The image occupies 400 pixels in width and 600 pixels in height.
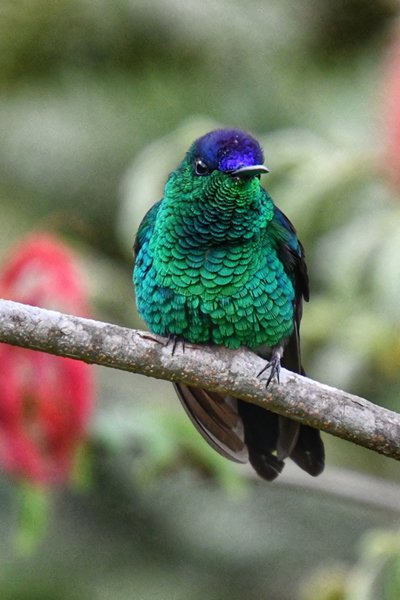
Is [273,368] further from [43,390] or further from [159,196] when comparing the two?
[159,196]

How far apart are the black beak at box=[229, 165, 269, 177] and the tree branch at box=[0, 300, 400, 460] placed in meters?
0.63

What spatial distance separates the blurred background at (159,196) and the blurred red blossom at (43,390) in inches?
4.6

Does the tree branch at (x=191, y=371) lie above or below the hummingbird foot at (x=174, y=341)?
below

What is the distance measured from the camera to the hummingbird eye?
13.3ft

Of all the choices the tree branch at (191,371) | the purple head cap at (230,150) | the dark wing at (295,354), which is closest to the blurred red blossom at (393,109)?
the dark wing at (295,354)

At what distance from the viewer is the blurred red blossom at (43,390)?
426 cm

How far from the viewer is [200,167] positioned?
409cm

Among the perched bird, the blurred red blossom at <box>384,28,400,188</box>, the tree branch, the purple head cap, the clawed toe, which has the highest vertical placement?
the blurred red blossom at <box>384,28,400,188</box>

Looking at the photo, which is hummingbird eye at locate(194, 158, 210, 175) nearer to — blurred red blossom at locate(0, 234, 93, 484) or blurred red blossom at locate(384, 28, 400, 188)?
blurred red blossom at locate(0, 234, 93, 484)

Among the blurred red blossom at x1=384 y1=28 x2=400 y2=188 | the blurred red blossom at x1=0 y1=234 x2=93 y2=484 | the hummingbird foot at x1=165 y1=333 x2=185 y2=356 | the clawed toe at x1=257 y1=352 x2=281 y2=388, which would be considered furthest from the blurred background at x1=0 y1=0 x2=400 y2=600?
the clawed toe at x1=257 y1=352 x2=281 y2=388

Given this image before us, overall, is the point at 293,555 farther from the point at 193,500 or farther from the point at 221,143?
the point at 221,143

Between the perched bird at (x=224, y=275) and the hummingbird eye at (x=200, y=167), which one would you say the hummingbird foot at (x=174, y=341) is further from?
the hummingbird eye at (x=200, y=167)

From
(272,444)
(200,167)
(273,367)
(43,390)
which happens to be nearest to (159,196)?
(200,167)

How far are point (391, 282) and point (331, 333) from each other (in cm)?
65
